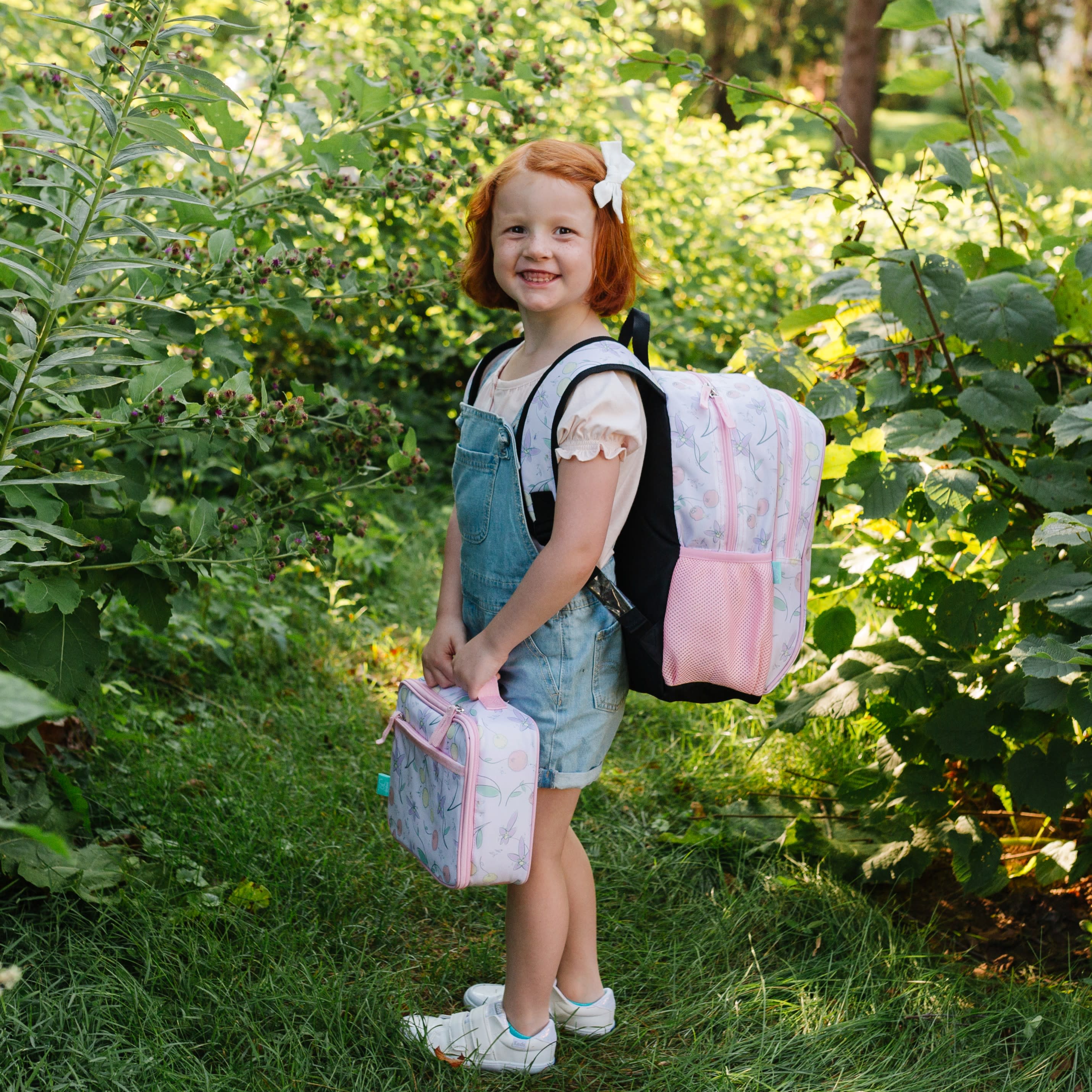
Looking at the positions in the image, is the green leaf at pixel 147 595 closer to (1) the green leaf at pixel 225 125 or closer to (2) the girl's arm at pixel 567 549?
(2) the girl's arm at pixel 567 549

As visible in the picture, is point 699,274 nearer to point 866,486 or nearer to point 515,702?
point 866,486

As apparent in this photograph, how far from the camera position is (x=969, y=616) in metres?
2.16

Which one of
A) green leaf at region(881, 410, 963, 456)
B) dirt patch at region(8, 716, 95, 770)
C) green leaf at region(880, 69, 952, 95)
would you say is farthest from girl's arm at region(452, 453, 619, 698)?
dirt patch at region(8, 716, 95, 770)

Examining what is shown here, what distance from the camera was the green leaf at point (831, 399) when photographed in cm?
212

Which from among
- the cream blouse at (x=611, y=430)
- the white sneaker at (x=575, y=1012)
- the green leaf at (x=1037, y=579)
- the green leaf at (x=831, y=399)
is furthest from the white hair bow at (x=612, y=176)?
the white sneaker at (x=575, y=1012)

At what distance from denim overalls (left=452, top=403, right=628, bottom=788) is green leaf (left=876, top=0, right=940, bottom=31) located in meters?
1.20

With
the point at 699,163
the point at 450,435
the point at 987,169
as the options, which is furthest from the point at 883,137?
the point at 987,169

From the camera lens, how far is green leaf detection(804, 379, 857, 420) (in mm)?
2119

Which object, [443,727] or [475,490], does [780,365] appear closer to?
[475,490]

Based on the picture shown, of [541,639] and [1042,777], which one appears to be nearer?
[541,639]

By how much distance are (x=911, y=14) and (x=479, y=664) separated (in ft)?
5.08

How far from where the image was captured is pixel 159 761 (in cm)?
269

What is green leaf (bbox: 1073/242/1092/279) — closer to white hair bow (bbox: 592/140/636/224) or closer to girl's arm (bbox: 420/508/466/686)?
white hair bow (bbox: 592/140/636/224)

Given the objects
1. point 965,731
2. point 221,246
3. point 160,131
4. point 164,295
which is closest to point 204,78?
point 160,131
